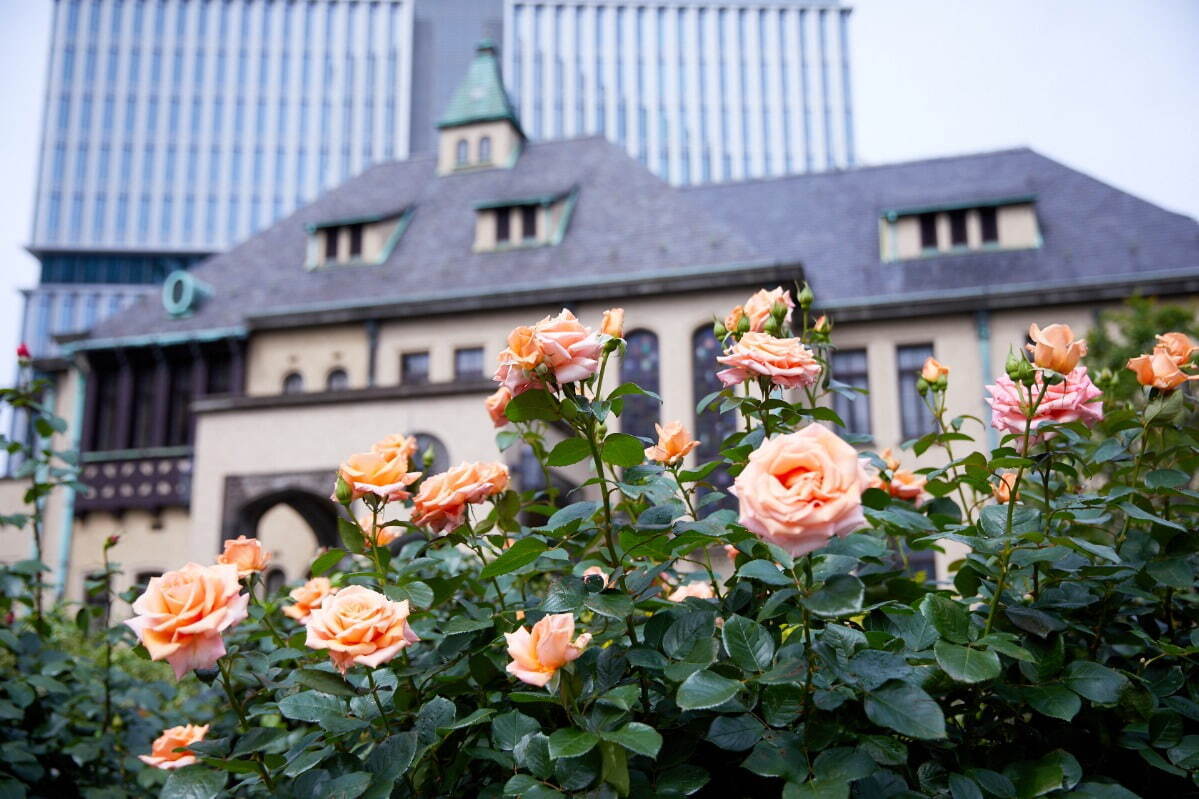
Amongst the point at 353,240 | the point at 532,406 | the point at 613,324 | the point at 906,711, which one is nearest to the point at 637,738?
the point at 906,711

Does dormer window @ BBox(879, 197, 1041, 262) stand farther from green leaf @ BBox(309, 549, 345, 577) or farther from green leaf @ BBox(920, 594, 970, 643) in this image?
green leaf @ BBox(920, 594, 970, 643)

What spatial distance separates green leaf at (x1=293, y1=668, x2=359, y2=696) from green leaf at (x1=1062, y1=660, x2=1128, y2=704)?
4.37ft

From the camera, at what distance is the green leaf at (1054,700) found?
1.77 meters

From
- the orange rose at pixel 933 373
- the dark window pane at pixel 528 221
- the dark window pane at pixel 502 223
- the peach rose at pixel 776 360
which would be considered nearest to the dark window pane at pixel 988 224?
the dark window pane at pixel 528 221

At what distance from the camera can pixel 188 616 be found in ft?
6.00

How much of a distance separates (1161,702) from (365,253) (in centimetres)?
2087

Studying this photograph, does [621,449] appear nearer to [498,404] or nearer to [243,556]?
[498,404]

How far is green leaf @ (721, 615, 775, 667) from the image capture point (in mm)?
1779

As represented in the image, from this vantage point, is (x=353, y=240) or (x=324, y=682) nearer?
(x=324, y=682)

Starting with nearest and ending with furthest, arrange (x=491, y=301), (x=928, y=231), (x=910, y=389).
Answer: (x=910, y=389), (x=491, y=301), (x=928, y=231)

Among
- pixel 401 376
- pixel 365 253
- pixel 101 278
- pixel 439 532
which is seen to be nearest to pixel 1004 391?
pixel 439 532

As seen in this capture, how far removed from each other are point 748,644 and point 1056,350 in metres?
0.87

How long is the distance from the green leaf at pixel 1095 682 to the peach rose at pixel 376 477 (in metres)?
1.33

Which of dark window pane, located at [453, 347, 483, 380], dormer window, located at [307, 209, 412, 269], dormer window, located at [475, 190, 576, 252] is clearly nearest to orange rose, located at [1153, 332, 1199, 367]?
dark window pane, located at [453, 347, 483, 380]
